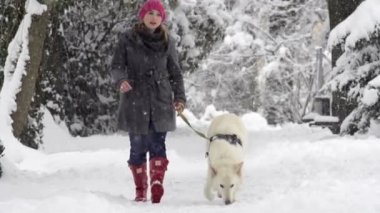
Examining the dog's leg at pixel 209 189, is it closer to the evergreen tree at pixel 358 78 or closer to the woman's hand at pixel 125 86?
the woman's hand at pixel 125 86

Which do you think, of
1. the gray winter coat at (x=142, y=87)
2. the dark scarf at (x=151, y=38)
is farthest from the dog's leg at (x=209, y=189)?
the dark scarf at (x=151, y=38)

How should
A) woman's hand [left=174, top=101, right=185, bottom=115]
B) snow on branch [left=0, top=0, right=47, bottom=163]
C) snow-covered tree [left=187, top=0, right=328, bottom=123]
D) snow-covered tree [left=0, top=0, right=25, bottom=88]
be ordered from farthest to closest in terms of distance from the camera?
1. snow-covered tree [left=187, top=0, right=328, bottom=123]
2. snow-covered tree [left=0, top=0, right=25, bottom=88]
3. snow on branch [left=0, top=0, right=47, bottom=163]
4. woman's hand [left=174, top=101, right=185, bottom=115]

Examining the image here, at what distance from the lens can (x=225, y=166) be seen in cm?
594

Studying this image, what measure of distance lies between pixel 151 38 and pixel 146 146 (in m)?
1.04

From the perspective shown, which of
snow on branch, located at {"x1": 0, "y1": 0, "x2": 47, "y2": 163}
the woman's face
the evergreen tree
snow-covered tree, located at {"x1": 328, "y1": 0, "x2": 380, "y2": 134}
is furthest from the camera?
the evergreen tree

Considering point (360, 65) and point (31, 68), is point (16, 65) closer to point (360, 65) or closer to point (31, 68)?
point (31, 68)

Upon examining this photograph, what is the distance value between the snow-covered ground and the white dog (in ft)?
0.41

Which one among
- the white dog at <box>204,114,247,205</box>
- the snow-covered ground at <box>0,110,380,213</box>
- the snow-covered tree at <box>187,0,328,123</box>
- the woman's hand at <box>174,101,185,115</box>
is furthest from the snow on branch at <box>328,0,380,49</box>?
the snow-covered tree at <box>187,0,328,123</box>

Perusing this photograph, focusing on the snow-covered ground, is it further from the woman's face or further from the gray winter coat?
the woman's face

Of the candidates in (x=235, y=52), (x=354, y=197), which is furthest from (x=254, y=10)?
(x=354, y=197)

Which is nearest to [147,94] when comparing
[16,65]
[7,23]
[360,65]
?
[16,65]

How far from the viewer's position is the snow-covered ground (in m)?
5.08

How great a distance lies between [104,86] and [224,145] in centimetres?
896

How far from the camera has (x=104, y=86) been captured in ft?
48.3
